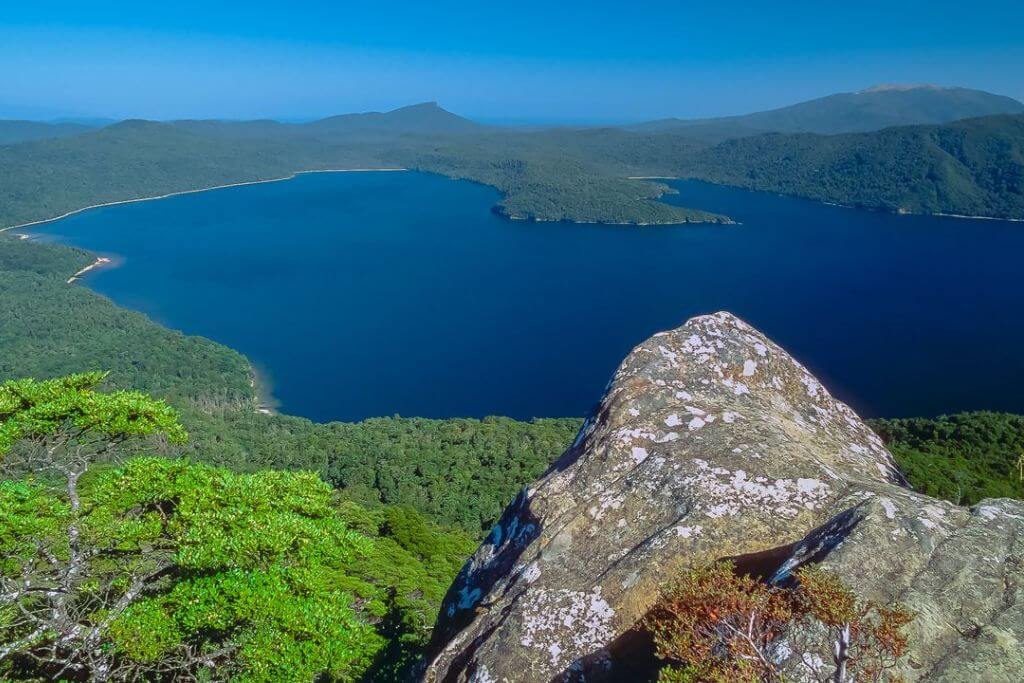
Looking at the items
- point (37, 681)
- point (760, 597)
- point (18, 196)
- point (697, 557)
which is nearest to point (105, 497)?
point (37, 681)

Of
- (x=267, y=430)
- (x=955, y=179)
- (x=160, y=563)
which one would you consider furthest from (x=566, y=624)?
(x=955, y=179)

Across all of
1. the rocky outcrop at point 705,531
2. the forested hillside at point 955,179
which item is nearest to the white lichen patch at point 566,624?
the rocky outcrop at point 705,531

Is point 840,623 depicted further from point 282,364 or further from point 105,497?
point 282,364

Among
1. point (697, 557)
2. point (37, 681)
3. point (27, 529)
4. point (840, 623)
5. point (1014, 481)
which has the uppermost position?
point (840, 623)

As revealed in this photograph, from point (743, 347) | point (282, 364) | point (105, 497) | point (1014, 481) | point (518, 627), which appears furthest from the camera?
point (282, 364)

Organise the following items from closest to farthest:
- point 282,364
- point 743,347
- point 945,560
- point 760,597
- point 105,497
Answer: point 760,597 → point 945,560 → point 105,497 → point 743,347 → point 282,364

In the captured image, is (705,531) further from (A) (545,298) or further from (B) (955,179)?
(B) (955,179)

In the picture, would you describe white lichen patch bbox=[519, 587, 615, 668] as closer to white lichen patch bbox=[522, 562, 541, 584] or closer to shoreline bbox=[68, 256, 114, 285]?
white lichen patch bbox=[522, 562, 541, 584]

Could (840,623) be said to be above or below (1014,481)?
above
